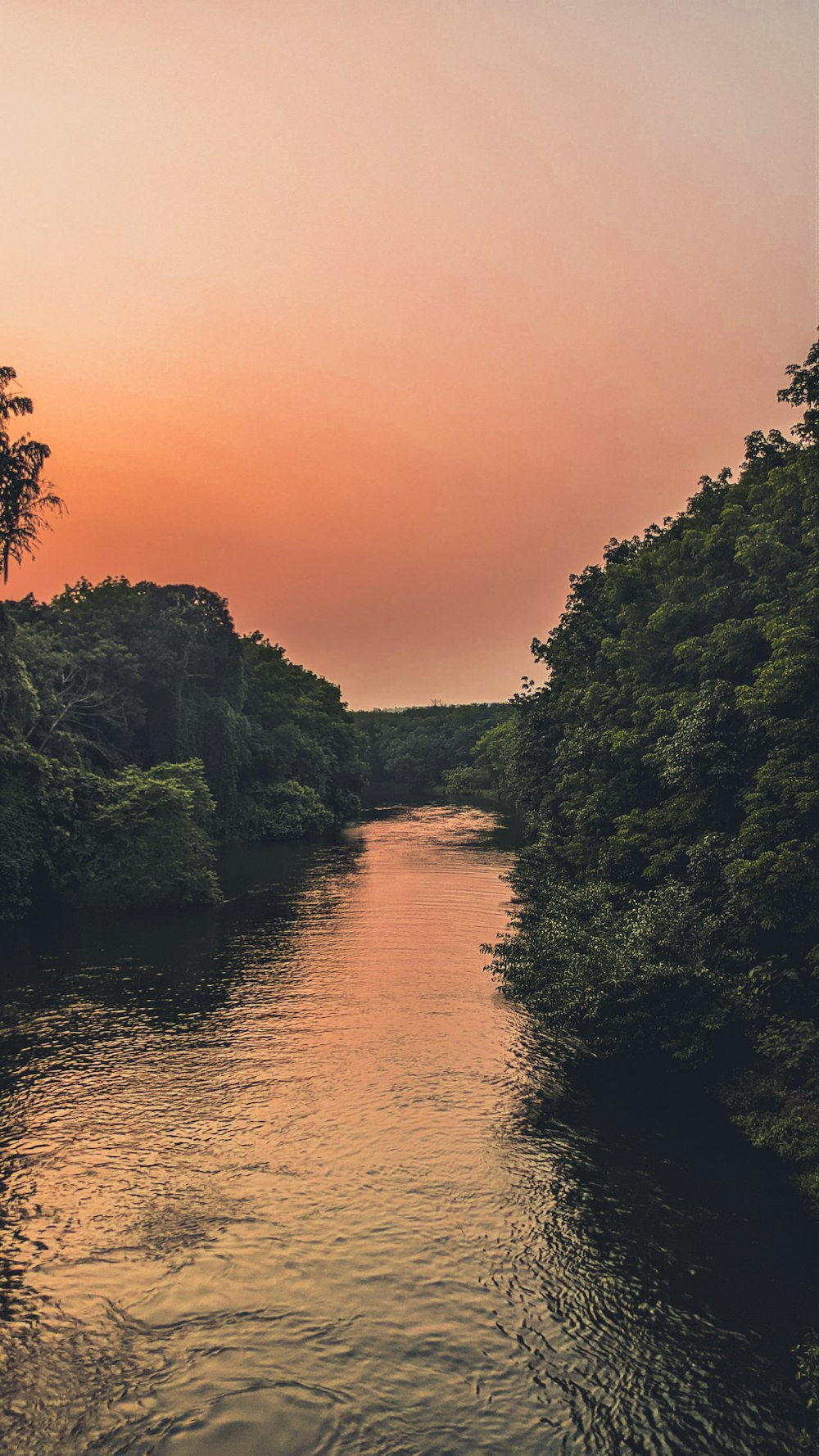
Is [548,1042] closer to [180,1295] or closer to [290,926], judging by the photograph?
[180,1295]

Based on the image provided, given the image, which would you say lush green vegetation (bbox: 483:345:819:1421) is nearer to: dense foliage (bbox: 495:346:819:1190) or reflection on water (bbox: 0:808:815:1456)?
dense foliage (bbox: 495:346:819:1190)

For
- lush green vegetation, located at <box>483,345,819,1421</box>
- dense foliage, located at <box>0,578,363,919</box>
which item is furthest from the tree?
lush green vegetation, located at <box>483,345,819,1421</box>

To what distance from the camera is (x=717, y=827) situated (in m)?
25.0

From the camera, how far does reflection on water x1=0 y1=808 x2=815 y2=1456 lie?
12328mm

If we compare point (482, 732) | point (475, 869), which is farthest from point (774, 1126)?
point (482, 732)

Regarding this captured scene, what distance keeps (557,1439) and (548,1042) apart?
50.1 ft

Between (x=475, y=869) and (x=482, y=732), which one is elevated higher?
(x=482, y=732)

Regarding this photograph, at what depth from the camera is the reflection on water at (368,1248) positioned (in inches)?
485

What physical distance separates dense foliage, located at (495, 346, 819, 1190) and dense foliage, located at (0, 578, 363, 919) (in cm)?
2209

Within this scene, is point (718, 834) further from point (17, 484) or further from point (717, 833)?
point (17, 484)

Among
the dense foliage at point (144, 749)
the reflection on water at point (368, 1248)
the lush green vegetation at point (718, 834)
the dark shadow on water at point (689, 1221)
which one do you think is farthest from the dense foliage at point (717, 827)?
the dense foliage at point (144, 749)

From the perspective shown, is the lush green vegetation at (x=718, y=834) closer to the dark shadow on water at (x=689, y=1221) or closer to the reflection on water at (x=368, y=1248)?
the dark shadow on water at (x=689, y=1221)

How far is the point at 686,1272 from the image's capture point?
50.8 feet

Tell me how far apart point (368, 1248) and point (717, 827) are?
1466 centimetres
